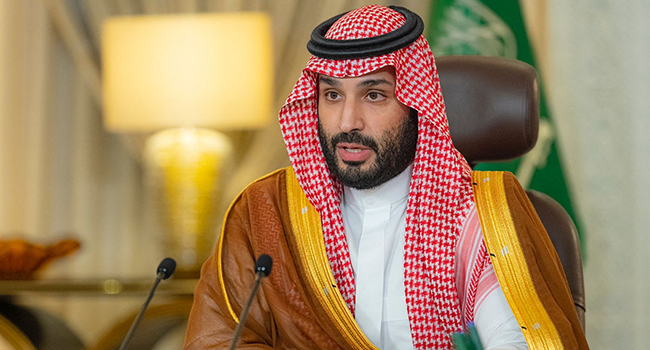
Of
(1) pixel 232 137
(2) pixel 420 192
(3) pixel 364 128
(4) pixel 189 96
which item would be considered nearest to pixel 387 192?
(2) pixel 420 192

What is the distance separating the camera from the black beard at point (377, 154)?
183 centimetres

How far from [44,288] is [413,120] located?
5.50 feet

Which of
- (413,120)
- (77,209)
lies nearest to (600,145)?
(413,120)

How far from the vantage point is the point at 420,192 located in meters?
1.86

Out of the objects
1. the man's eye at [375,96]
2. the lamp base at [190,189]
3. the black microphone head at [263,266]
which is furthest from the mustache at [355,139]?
the lamp base at [190,189]

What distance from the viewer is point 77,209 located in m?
3.98

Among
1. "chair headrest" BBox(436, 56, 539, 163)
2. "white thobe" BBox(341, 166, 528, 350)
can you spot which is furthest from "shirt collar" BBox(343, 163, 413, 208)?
"chair headrest" BBox(436, 56, 539, 163)

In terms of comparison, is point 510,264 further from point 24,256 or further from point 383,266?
point 24,256

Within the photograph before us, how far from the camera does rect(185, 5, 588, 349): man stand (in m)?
1.74

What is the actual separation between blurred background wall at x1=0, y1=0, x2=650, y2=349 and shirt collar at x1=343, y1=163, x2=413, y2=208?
1.51 meters

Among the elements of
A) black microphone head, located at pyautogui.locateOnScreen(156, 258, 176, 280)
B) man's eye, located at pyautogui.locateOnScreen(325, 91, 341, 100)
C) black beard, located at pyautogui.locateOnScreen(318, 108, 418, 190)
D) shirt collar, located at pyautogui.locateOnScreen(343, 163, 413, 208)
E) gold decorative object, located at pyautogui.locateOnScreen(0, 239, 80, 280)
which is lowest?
gold decorative object, located at pyautogui.locateOnScreen(0, 239, 80, 280)

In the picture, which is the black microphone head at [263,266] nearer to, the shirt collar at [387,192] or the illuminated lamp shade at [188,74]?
the shirt collar at [387,192]

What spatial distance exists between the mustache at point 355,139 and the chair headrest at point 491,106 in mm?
371

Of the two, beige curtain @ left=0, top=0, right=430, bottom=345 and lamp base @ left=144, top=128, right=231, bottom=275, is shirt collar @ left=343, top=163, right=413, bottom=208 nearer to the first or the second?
lamp base @ left=144, top=128, right=231, bottom=275
